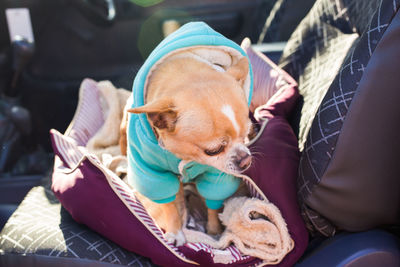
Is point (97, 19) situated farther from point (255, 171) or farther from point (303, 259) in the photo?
point (303, 259)

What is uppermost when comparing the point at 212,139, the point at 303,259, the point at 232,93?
the point at 232,93

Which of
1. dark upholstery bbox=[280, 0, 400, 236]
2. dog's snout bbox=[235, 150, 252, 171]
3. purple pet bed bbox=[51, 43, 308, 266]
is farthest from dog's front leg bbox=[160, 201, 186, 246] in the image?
dark upholstery bbox=[280, 0, 400, 236]

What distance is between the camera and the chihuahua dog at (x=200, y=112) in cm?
124

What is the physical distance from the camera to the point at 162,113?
1.26 meters

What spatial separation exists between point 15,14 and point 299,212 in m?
2.39

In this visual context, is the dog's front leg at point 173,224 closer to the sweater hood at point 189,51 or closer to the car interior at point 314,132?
the car interior at point 314,132

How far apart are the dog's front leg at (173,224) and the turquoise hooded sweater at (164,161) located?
0.06 metres

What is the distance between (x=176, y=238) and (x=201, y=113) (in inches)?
22.3

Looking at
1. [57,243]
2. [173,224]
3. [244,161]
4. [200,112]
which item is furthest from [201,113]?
[57,243]

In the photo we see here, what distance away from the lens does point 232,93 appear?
130 cm

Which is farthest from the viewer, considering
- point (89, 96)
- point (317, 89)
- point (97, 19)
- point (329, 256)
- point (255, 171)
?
point (97, 19)

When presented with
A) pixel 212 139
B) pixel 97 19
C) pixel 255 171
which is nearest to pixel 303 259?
pixel 255 171

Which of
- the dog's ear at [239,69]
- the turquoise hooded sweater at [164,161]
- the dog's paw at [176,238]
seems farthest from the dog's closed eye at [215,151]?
the dog's paw at [176,238]

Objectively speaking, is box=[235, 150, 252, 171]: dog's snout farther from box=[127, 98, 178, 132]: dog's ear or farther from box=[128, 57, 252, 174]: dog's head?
box=[127, 98, 178, 132]: dog's ear
